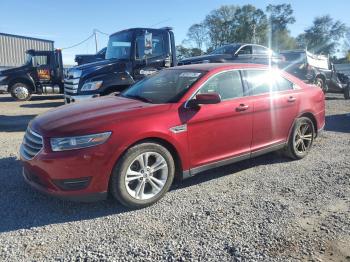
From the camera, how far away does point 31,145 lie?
403 cm

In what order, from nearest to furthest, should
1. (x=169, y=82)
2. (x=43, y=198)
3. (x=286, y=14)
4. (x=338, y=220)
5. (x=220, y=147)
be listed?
(x=338, y=220) → (x=43, y=198) → (x=220, y=147) → (x=169, y=82) → (x=286, y=14)

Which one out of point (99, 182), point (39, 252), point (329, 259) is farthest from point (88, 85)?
point (329, 259)

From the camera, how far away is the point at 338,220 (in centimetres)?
372

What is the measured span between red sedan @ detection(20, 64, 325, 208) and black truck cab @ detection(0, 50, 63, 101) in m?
12.0

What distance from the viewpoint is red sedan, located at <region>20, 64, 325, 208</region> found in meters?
3.72

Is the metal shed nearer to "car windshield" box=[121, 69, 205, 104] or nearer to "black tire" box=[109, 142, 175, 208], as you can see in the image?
"car windshield" box=[121, 69, 205, 104]

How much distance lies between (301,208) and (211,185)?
116cm

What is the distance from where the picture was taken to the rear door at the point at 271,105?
5.08m

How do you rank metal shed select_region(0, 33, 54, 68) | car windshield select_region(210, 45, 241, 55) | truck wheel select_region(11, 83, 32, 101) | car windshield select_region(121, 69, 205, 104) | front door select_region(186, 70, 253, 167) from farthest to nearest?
metal shed select_region(0, 33, 54, 68) → truck wheel select_region(11, 83, 32, 101) → car windshield select_region(210, 45, 241, 55) → car windshield select_region(121, 69, 205, 104) → front door select_region(186, 70, 253, 167)

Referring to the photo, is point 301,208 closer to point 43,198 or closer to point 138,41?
point 43,198

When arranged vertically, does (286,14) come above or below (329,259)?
above

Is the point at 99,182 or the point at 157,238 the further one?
the point at 99,182

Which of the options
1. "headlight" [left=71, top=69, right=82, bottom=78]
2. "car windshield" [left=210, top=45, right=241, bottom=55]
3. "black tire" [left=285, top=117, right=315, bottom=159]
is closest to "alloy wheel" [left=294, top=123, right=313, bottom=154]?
"black tire" [left=285, top=117, right=315, bottom=159]

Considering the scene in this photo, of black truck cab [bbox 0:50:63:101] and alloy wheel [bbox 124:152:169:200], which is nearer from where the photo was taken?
alloy wheel [bbox 124:152:169:200]
